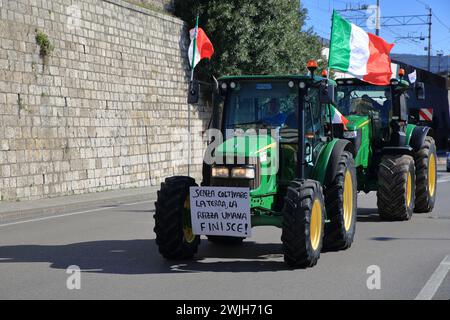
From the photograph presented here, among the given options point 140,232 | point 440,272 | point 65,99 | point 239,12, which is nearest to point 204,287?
point 440,272

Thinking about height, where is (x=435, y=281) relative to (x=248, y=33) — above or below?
below

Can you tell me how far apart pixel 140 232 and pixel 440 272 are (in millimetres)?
5343

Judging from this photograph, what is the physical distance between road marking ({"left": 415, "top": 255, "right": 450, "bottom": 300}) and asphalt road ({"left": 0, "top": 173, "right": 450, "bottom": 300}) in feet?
0.04

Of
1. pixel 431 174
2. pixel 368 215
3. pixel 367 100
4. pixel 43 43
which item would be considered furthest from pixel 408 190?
pixel 43 43

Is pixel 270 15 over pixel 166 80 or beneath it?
over

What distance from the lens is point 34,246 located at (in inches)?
432

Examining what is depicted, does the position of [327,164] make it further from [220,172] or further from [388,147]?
[388,147]

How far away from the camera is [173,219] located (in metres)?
9.27

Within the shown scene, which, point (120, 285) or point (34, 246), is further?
point (34, 246)

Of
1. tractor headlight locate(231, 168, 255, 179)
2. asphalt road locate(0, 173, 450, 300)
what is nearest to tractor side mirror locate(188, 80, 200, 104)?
tractor headlight locate(231, 168, 255, 179)

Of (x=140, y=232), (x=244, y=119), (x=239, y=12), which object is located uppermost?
(x=239, y=12)

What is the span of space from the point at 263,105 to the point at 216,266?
2.15 meters

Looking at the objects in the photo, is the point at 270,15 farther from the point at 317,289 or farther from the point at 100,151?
the point at 317,289
